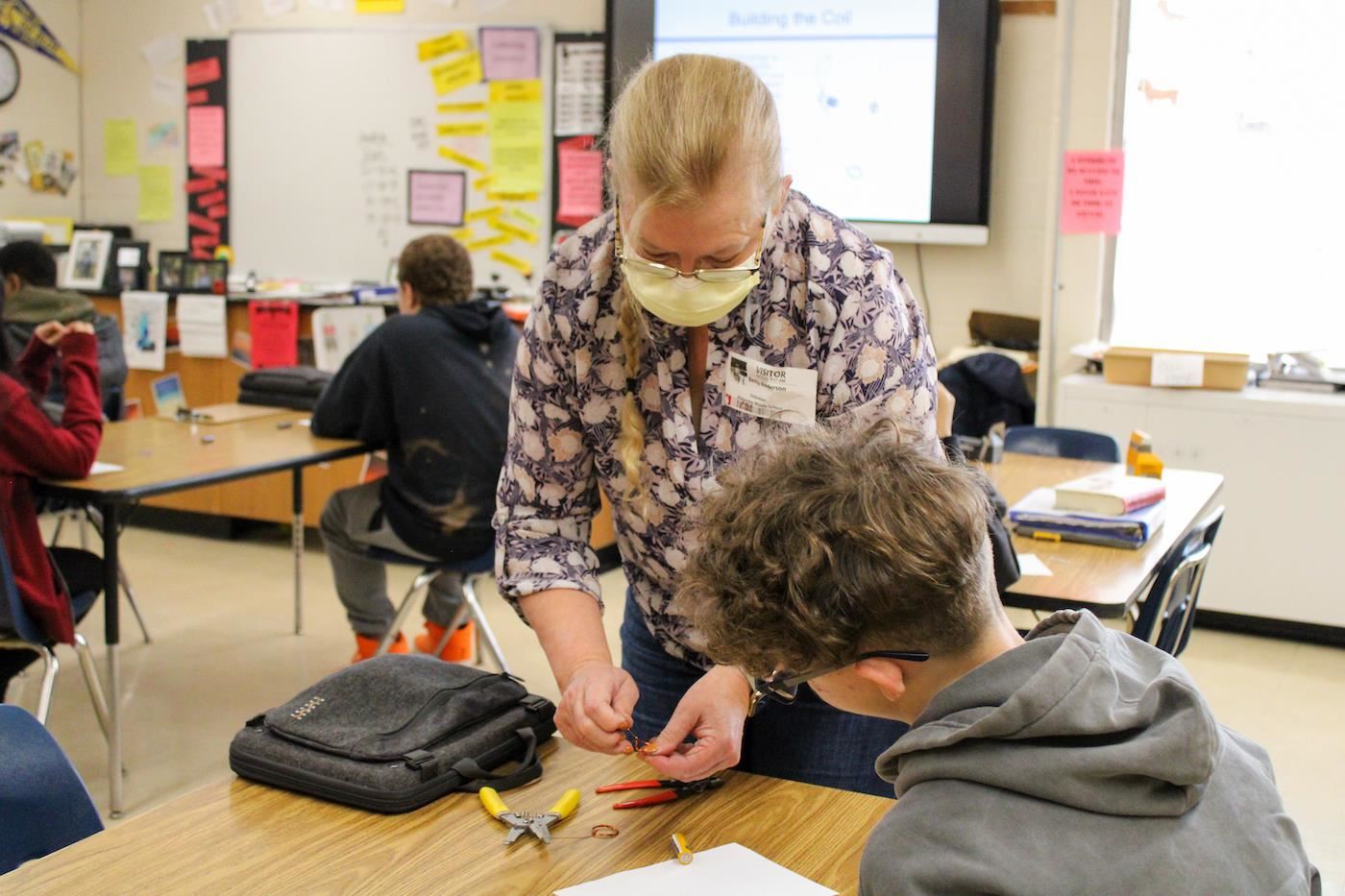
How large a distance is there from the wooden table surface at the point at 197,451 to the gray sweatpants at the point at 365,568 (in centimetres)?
19

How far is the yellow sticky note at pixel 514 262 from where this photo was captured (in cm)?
543

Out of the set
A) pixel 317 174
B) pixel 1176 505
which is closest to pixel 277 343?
pixel 317 174

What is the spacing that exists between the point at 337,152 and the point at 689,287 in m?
4.68

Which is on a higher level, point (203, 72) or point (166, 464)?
point (203, 72)

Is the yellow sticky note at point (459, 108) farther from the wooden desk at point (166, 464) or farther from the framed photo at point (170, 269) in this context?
the wooden desk at point (166, 464)

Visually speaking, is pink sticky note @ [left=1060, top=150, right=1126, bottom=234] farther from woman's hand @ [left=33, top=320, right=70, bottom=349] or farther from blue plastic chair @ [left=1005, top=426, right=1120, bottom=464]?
woman's hand @ [left=33, top=320, right=70, bottom=349]

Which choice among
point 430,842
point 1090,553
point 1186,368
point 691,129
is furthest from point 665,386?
point 1186,368

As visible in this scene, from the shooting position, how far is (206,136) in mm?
6020

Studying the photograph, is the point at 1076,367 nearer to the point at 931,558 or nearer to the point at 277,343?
the point at 277,343

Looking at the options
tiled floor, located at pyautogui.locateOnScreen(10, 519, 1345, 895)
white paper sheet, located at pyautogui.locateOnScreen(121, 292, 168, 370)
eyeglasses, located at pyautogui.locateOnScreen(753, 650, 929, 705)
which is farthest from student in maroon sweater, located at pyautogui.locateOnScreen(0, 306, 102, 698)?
white paper sheet, located at pyautogui.locateOnScreen(121, 292, 168, 370)

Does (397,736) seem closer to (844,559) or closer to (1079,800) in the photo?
(844,559)

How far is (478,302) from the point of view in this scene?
356 cm

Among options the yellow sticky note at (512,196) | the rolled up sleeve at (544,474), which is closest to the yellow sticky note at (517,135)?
the yellow sticky note at (512,196)

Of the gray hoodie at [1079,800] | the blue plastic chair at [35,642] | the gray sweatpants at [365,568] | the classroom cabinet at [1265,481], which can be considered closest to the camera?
the gray hoodie at [1079,800]
